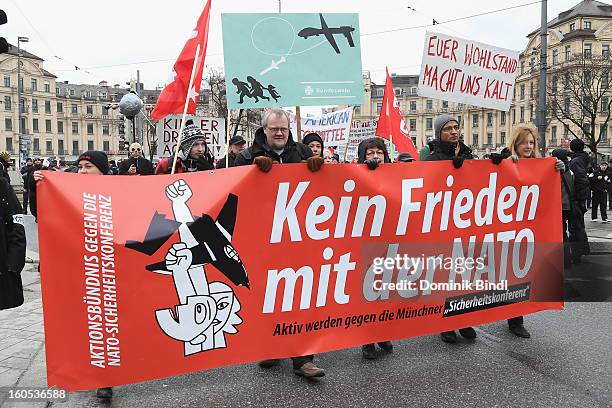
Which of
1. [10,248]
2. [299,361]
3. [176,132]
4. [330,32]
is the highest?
[330,32]

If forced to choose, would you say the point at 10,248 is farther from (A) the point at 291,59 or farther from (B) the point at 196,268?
(A) the point at 291,59

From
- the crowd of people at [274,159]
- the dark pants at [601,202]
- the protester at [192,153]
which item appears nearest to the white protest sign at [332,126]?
the crowd of people at [274,159]

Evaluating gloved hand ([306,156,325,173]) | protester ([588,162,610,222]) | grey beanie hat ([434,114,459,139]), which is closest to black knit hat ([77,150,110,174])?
gloved hand ([306,156,325,173])

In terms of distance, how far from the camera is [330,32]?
525 centimetres

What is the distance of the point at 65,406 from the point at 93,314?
2.50 feet

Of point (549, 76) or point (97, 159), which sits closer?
point (97, 159)

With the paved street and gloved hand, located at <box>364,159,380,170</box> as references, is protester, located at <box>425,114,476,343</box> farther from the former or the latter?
gloved hand, located at <box>364,159,380,170</box>

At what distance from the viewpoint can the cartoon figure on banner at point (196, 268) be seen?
3492 millimetres

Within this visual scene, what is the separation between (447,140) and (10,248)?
3.70m

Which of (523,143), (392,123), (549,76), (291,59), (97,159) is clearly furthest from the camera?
(549,76)

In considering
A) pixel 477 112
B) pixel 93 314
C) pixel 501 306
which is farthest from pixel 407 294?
pixel 477 112

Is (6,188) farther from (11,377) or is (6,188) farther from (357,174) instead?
(357,174)

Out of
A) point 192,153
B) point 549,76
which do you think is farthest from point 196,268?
point 549,76

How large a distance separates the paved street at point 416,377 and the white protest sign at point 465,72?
2821mm
